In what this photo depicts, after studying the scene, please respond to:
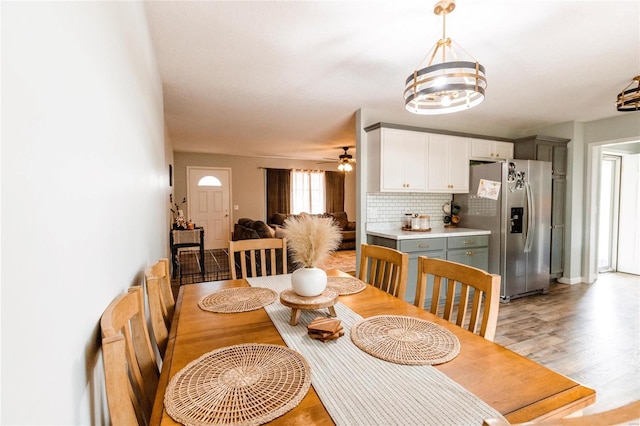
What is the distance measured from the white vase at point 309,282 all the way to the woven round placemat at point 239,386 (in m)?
0.28

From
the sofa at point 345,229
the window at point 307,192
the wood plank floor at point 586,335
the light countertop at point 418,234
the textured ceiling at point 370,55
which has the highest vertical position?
the textured ceiling at point 370,55

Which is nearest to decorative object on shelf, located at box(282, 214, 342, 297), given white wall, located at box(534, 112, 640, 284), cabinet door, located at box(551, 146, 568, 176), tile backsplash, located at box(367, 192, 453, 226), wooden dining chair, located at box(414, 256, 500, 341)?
wooden dining chair, located at box(414, 256, 500, 341)

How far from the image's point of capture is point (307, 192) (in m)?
8.17

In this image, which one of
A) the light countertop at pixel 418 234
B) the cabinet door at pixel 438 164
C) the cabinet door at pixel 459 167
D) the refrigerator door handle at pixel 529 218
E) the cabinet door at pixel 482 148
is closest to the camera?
the light countertop at pixel 418 234

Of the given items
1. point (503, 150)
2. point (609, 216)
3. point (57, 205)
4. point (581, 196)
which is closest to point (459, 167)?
point (503, 150)

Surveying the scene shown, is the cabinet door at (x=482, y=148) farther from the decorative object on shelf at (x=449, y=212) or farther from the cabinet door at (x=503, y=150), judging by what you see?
the decorative object on shelf at (x=449, y=212)

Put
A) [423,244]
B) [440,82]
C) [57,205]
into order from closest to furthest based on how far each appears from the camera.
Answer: [57,205]
[440,82]
[423,244]

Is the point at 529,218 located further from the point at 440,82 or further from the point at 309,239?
the point at 309,239

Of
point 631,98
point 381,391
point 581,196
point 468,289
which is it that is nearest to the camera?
point 381,391

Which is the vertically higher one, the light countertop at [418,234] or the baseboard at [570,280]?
the light countertop at [418,234]

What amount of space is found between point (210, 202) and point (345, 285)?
6.24 metres

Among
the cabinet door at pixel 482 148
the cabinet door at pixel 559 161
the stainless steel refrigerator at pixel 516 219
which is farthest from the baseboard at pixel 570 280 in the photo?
the cabinet door at pixel 482 148

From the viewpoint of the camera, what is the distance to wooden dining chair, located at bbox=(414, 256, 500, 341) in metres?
1.13

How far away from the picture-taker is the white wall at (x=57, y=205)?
44cm
